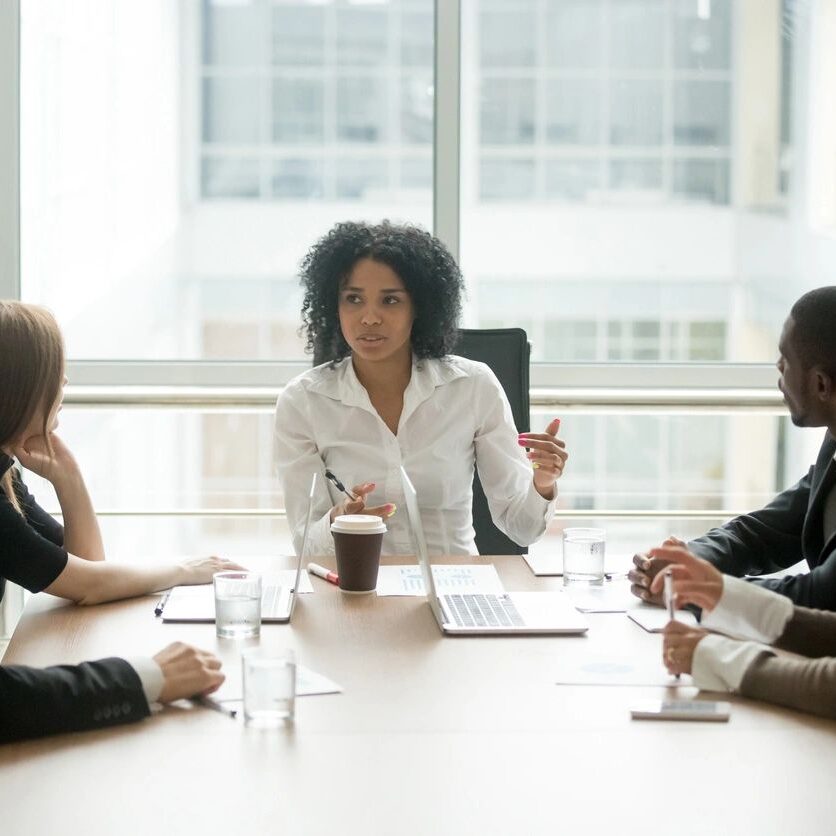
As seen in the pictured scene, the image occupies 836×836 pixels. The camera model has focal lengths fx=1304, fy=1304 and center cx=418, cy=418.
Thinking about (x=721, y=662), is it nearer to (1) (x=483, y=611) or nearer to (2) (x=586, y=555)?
(1) (x=483, y=611)

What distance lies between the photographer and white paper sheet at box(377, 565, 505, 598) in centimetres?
214

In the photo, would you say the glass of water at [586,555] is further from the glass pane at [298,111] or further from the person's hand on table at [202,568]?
the glass pane at [298,111]

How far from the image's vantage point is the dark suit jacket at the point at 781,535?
2.31 metres

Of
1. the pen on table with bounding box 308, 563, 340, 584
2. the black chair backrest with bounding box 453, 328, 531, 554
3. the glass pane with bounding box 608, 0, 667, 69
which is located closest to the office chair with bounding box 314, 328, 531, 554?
the black chair backrest with bounding box 453, 328, 531, 554

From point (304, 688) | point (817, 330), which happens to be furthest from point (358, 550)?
point (817, 330)

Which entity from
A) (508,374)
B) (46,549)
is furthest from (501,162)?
(46,549)

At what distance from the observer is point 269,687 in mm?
1480

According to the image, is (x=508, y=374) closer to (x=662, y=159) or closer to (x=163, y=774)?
(x=662, y=159)

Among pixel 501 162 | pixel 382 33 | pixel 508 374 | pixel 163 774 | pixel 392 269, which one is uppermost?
pixel 382 33

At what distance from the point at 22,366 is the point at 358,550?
0.60 metres

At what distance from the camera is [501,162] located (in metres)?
4.18

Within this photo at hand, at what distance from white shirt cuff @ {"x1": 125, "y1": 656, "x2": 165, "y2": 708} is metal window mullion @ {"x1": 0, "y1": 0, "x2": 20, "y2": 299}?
2642mm

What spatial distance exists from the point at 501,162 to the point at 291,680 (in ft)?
9.67

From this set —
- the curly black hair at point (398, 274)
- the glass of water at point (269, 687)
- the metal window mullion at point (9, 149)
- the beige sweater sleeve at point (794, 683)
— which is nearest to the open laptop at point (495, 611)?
the beige sweater sleeve at point (794, 683)
